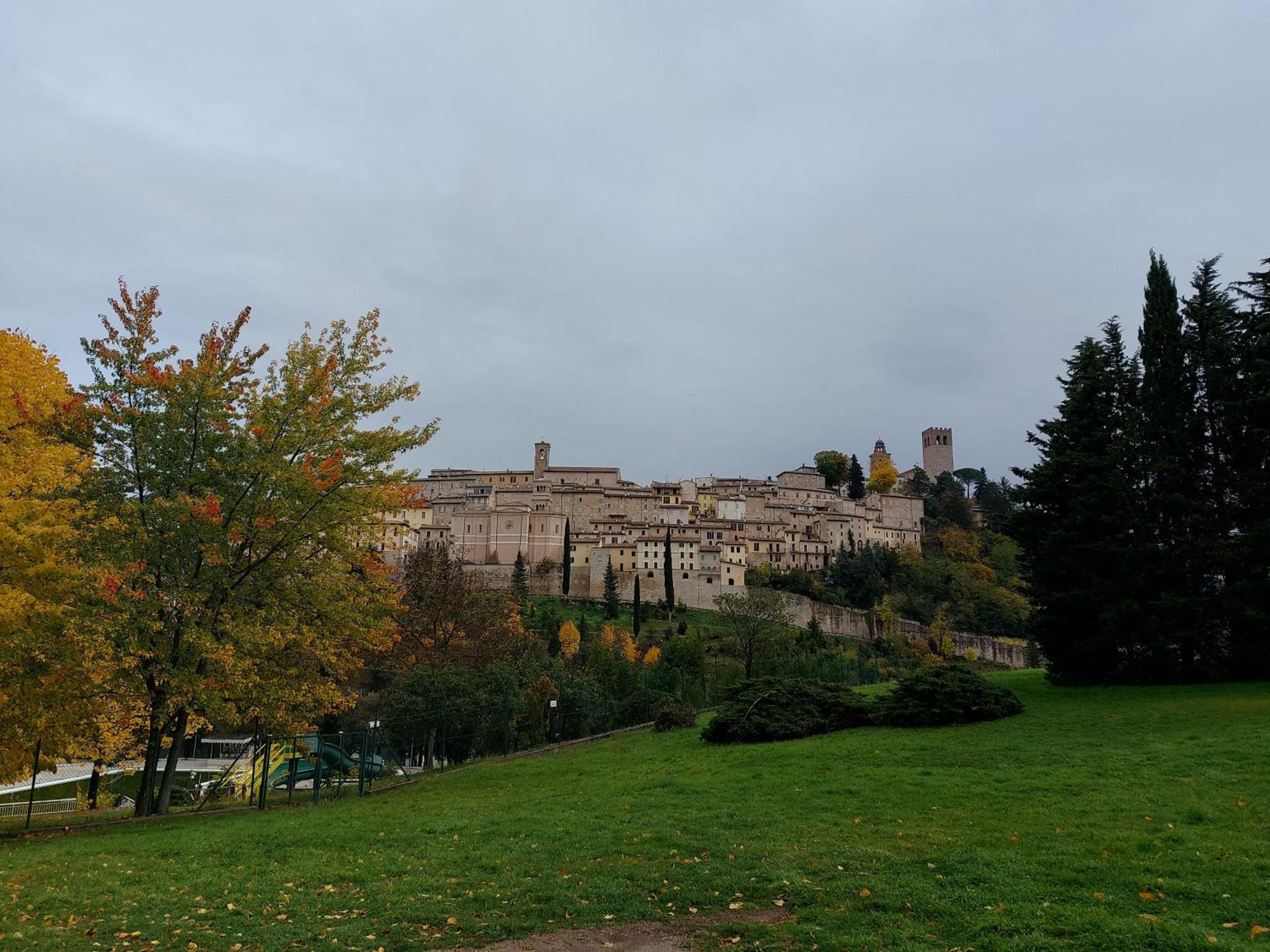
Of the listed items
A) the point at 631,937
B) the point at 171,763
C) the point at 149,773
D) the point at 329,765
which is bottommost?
the point at 329,765

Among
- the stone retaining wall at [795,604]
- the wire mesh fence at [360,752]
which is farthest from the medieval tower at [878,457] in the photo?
the wire mesh fence at [360,752]

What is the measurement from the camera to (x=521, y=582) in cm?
7725

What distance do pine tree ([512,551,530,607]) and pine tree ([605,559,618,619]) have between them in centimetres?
785

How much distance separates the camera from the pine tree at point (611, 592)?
3022 inches

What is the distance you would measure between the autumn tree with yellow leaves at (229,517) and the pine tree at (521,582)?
46.7 m

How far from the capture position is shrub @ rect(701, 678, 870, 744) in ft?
66.6

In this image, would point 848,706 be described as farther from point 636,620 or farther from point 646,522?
point 646,522

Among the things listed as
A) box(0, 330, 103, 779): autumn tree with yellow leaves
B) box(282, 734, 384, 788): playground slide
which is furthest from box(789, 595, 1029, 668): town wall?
box(0, 330, 103, 779): autumn tree with yellow leaves

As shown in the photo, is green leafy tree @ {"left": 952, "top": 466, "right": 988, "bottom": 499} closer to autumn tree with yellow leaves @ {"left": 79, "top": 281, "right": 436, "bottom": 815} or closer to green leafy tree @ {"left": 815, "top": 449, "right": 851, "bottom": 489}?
green leafy tree @ {"left": 815, "top": 449, "right": 851, "bottom": 489}

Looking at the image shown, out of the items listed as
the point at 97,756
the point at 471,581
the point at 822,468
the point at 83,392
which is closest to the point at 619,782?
the point at 97,756

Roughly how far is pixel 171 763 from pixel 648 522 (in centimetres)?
8224

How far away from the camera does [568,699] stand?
3164cm

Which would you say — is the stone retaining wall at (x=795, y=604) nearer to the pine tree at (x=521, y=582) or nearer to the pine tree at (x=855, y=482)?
the pine tree at (x=521, y=582)

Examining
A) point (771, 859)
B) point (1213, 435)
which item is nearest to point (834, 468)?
point (1213, 435)
